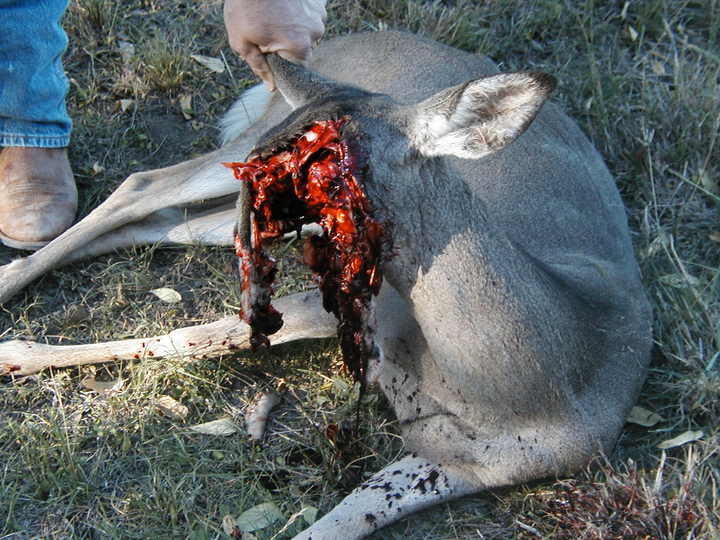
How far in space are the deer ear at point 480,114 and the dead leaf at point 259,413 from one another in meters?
1.31

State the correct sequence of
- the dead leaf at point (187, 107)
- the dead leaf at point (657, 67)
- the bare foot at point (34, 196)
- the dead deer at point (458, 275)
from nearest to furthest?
the dead deer at point (458, 275)
the bare foot at point (34, 196)
the dead leaf at point (187, 107)
the dead leaf at point (657, 67)

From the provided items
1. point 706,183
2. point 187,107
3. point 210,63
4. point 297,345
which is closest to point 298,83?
point 297,345

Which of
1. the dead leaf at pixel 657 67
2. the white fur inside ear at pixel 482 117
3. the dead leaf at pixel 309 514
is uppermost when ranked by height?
the white fur inside ear at pixel 482 117

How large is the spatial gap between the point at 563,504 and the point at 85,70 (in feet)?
11.4

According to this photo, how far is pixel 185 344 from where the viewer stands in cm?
310

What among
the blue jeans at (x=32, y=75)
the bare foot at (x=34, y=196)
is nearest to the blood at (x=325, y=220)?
the bare foot at (x=34, y=196)

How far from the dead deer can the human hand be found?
7.7 inches

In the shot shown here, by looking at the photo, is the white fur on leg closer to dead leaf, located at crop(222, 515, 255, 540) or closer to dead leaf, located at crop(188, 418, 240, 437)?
dead leaf, located at crop(222, 515, 255, 540)

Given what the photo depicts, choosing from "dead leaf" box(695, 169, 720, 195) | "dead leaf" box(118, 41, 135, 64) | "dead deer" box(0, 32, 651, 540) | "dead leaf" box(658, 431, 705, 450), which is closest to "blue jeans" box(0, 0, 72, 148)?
"dead deer" box(0, 32, 651, 540)

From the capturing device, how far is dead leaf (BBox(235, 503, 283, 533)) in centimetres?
255

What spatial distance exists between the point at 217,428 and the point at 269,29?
4.89ft

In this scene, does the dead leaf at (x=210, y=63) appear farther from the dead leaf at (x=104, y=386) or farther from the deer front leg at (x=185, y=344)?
the dead leaf at (x=104, y=386)

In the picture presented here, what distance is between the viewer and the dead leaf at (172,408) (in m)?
2.95

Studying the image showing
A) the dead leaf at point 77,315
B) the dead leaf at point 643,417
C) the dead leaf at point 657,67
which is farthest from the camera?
the dead leaf at point 657,67
